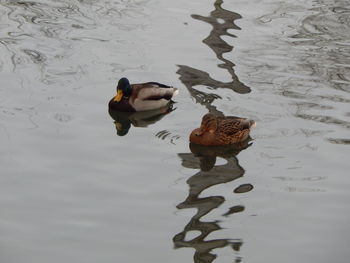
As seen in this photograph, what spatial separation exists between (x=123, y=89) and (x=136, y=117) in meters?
0.44

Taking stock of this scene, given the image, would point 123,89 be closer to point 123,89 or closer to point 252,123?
point 123,89

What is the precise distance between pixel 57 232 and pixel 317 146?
3741mm

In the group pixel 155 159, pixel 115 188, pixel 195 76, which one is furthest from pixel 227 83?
pixel 115 188

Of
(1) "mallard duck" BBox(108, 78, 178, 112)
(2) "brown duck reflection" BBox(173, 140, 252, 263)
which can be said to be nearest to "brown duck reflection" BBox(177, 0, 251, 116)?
(1) "mallard duck" BBox(108, 78, 178, 112)

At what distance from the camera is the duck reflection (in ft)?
40.1

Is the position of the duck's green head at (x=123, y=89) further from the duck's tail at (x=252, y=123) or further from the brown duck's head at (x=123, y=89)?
the duck's tail at (x=252, y=123)

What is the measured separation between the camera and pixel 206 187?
1000 centimetres

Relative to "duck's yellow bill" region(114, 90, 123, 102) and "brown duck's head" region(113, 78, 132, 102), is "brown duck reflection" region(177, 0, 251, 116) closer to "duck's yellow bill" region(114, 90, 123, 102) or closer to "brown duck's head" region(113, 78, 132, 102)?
"brown duck's head" region(113, 78, 132, 102)

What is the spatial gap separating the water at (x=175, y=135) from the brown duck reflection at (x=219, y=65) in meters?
0.03

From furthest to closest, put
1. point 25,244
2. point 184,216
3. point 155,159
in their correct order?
point 155,159 → point 184,216 → point 25,244

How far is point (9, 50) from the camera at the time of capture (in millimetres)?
14242

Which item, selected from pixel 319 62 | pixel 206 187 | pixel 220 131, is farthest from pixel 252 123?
pixel 319 62

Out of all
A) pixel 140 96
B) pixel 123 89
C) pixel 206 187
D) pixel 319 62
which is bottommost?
pixel 206 187

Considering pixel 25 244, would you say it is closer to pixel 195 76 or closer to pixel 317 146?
pixel 317 146
